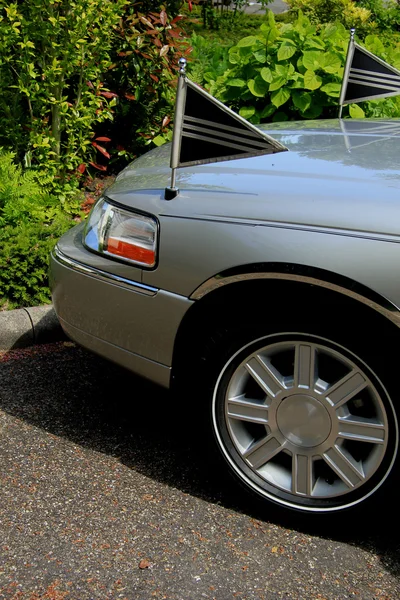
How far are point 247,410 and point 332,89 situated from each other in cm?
362

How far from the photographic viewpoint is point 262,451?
8.70ft

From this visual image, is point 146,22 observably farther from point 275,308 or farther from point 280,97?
point 275,308

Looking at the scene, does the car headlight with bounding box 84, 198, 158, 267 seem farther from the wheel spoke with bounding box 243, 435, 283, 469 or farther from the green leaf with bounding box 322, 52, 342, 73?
the green leaf with bounding box 322, 52, 342, 73

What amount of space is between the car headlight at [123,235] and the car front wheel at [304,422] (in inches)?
18.7

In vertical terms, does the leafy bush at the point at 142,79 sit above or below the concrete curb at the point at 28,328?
above

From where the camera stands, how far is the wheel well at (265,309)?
233 centimetres

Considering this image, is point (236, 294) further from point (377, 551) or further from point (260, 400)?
point (377, 551)

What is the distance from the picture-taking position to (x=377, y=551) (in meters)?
2.52

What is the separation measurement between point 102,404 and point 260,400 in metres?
1.09

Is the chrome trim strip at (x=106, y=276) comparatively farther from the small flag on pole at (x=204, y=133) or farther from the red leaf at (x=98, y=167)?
the red leaf at (x=98, y=167)

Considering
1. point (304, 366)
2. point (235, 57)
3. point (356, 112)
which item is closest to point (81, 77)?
point (235, 57)

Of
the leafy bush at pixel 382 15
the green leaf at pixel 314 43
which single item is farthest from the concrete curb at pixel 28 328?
the leafy bush at pixel 382 15

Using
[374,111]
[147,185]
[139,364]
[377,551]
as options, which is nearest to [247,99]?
[374,111]

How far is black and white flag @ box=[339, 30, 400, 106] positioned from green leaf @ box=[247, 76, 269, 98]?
2.04 metres
